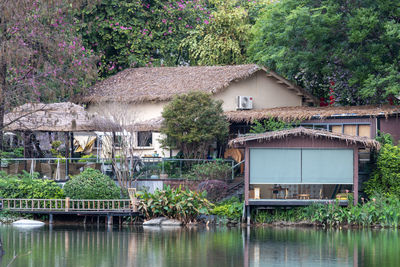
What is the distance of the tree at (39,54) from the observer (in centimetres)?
2830

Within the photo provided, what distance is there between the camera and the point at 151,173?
95.7 ft

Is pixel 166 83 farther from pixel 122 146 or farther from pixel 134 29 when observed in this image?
pixel 122 146

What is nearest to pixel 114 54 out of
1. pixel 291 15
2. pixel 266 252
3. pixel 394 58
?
pixel 291 15

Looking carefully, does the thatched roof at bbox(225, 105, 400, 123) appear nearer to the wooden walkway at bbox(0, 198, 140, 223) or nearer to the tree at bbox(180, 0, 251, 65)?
the wooden walkway at bbox(0, 198, 140, 223)

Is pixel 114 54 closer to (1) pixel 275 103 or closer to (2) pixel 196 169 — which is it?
(1) pixel 275 103

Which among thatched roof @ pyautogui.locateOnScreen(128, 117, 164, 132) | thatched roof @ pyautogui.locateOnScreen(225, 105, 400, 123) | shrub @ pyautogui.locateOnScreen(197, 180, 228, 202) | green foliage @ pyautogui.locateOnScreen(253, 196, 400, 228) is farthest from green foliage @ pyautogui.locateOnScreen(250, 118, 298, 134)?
green foliage @ pyautogui.locateOnScreen(253, 196, 400, 228)

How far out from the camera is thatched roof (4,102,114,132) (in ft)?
95.7

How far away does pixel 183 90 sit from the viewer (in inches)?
1307

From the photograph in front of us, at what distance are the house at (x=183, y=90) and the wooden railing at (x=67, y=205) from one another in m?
5.74

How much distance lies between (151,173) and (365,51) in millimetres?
10401

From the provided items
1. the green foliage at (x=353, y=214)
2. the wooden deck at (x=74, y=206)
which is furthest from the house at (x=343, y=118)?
the wooden deck at (x=74, y=206)

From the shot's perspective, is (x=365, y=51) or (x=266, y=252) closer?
(x=266, y=252)

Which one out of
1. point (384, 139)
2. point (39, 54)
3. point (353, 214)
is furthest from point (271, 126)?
point (39, 54)

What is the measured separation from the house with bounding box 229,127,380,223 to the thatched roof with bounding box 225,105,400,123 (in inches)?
106
